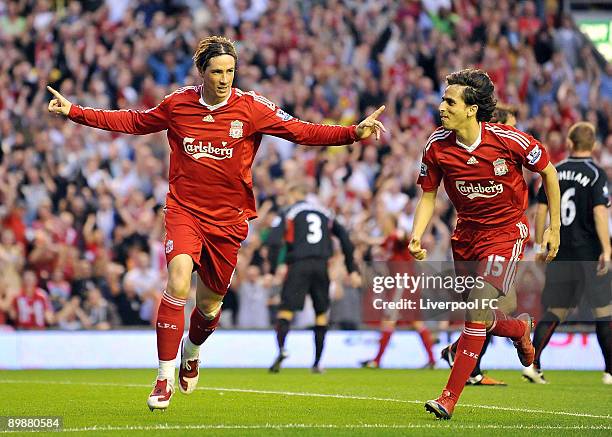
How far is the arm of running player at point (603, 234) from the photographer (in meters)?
13.0

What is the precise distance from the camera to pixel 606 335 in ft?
43.3

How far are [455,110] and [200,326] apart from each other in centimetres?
271

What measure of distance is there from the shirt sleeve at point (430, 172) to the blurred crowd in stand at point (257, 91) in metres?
7.56

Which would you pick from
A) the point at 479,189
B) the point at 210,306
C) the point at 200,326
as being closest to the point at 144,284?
the point at 200,326

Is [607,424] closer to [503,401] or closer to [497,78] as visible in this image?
[503,401]

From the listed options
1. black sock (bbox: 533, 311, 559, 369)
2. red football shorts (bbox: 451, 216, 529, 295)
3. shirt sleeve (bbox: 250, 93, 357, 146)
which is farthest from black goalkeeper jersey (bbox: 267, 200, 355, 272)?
shirt sleeve (bbox: 250, 93, 357, 146)

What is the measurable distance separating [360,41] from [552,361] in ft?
30.4

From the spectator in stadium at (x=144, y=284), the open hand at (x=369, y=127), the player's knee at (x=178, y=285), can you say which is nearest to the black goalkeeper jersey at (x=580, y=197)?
the open hand at (x=369, y=127)

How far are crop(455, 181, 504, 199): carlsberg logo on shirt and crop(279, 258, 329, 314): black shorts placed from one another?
6547 mm

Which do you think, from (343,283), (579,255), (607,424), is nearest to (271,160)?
(343,283)

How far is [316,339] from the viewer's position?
15.7 metres

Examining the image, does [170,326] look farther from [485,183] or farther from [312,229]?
[312,229]

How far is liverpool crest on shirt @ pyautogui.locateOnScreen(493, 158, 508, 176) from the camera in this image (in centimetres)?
938

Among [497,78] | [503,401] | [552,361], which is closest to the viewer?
[503,401]
